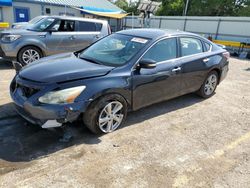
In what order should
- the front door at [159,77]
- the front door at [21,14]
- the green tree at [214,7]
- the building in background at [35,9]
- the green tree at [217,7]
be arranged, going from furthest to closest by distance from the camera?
the green tree at [217,7] < the green tree at [214,7] < the front door at [21,14] < the building in background at [35,9] < the front door at [159,77]

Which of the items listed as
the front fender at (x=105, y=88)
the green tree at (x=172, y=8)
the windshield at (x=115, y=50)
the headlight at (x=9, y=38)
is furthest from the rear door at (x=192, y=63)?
the green tree at (x=172, y=8)

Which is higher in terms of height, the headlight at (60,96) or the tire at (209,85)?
the headlight at (60,96)

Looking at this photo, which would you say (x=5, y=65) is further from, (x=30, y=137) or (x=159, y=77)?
(x=159, y=77)

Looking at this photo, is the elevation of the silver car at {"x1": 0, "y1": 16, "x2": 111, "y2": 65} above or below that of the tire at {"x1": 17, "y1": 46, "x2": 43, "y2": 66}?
above

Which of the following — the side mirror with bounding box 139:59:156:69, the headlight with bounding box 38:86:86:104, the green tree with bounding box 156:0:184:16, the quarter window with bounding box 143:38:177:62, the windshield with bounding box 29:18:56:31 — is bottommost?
the headlight with bounding box 38:86:86:104

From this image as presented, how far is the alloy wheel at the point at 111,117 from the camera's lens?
347 cm

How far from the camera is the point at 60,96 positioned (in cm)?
306

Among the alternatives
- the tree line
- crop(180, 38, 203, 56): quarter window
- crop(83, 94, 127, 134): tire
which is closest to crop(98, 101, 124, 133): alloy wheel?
crop(83, 94, 127, 134): tire

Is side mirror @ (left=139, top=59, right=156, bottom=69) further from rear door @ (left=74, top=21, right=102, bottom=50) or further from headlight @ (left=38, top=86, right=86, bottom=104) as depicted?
rear door @ (left=74, top=21, right=102, bottom=50)

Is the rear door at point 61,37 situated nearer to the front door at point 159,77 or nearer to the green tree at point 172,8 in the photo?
the front door at point 159,77

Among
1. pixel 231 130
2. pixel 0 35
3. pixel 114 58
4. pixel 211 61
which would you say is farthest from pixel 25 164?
pixel 0 35

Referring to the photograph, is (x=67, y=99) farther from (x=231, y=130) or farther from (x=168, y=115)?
(x=231, y=130)

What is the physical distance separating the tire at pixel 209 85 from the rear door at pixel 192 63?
21 cm

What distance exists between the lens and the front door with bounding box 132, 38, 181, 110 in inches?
150
